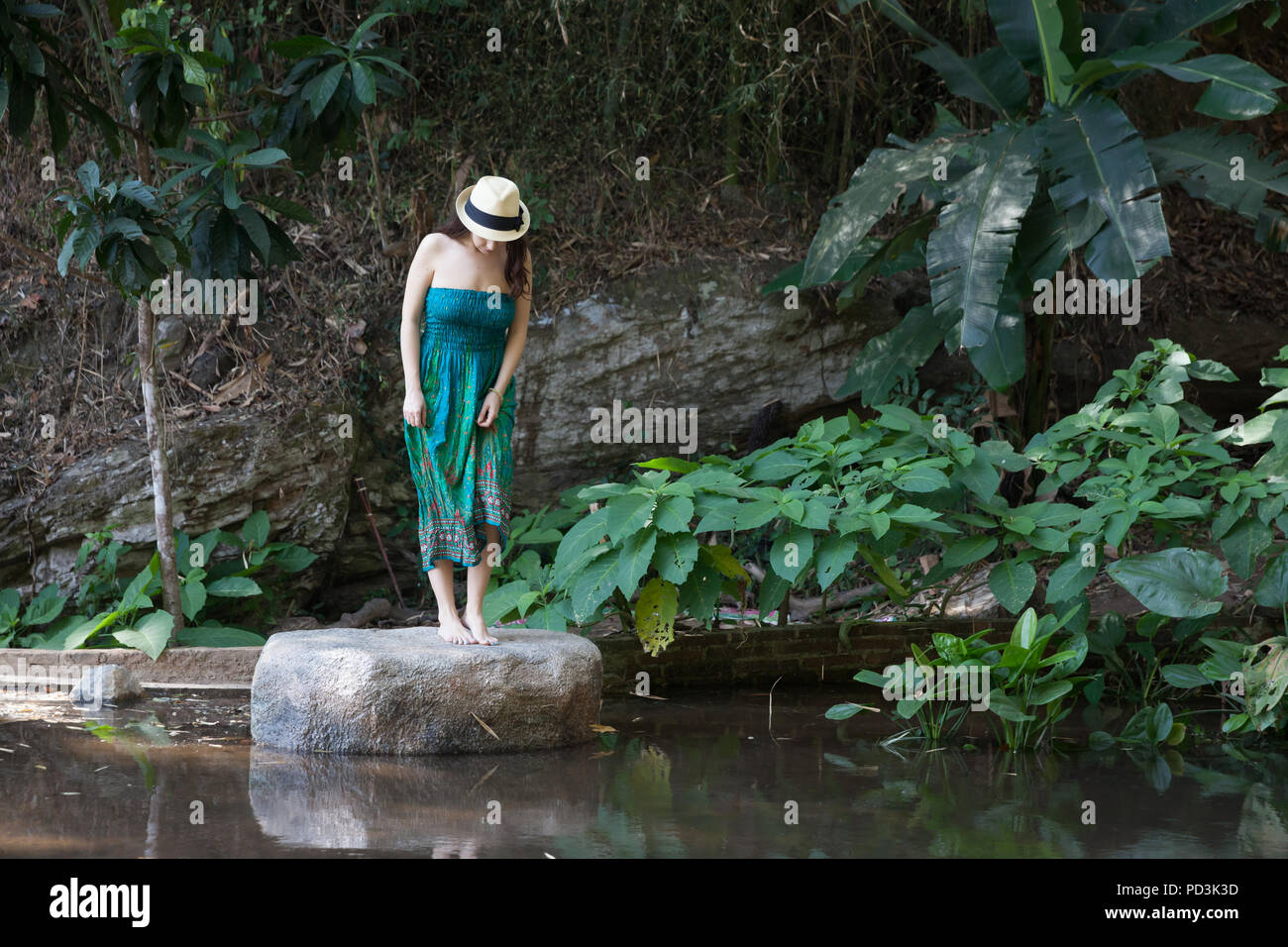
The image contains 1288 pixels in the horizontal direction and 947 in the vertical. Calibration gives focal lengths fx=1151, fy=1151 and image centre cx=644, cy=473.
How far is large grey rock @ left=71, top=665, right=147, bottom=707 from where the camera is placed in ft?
16.0

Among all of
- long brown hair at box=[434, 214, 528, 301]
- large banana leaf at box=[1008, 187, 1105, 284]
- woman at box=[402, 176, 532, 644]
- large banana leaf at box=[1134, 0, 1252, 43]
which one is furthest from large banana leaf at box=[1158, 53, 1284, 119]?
woman at box=[402, 176, 532, 644]

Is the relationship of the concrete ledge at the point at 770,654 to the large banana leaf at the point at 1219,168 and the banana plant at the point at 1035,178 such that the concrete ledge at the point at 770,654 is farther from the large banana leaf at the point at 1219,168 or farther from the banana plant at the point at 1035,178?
the large banana leaf at the point at 1219,168

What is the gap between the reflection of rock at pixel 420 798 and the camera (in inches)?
122

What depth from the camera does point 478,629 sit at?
457cm

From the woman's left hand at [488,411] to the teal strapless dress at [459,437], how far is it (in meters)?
0.03

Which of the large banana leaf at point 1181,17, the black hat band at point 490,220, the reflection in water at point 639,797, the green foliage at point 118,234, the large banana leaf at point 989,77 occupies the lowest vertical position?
the reflection in water at point 639,797

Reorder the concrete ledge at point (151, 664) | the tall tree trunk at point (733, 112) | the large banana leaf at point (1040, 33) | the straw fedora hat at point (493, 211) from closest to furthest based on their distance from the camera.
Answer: the straw fedora hat at point (493, 211), the concrete ledge at point (151, 664), the large banana leaf at point (1040, 33), the tall tree trunk at point (733, 112)

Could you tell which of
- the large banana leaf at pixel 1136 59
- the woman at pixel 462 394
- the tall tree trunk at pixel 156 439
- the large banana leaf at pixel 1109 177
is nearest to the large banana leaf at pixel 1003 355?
the large banana leaf at pixel 1109 177

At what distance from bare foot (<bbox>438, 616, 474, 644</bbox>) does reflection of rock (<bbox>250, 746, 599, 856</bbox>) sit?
510 mm

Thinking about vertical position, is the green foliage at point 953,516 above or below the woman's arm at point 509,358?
below

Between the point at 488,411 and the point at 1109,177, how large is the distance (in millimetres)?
3414

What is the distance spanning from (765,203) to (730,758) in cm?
546

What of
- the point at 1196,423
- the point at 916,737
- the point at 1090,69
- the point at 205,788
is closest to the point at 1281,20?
the point at 1090,69

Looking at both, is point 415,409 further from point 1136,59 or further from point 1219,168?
point 1219,168
